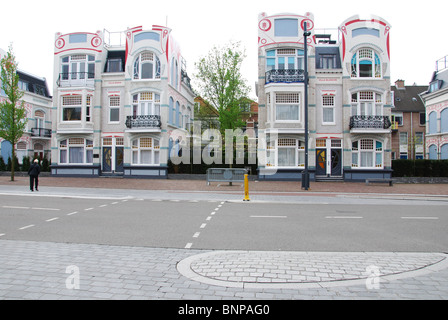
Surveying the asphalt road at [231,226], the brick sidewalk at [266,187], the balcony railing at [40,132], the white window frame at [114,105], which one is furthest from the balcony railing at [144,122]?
the balcony railing at [40,132]

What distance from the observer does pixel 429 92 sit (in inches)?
1460

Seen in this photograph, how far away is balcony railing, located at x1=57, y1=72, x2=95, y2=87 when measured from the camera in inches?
1143

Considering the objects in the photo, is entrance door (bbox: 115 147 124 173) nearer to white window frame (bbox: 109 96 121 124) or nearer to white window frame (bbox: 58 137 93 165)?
white window frame (bbox: 58 137 93 165)

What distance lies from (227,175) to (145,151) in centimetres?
1084

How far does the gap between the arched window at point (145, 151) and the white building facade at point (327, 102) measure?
9259 millimetres

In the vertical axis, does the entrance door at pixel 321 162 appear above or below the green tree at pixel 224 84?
below

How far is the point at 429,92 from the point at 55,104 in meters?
39.7

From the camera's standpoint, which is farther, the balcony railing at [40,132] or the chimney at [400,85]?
the chimney at [400,85]

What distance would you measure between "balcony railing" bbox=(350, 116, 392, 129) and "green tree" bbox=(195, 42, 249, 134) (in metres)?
9.45

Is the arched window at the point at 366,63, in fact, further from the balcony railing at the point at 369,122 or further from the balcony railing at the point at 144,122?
the balcony railing at the point at 144,122

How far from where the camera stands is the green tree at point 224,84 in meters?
28.7

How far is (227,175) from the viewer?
20.6 m

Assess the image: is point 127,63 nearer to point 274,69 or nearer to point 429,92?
point 274,69

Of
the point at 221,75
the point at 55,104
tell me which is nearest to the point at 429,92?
the point at 221,75
